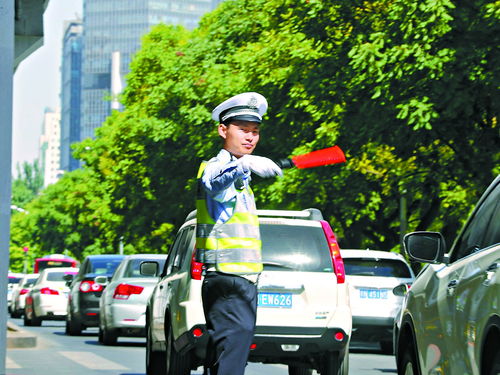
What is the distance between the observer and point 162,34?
54531 mm

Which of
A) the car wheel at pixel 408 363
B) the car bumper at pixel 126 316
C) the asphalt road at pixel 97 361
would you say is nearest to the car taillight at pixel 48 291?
the asphalt road at pixel 97 361

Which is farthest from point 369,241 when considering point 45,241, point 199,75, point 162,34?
point 45,241

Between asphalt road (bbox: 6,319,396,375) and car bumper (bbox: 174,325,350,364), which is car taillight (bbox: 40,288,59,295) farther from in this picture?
car bumper (bbox: 174,325,350,364)

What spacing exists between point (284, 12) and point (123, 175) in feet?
65.5

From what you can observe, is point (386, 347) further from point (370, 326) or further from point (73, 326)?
point (73, 326)

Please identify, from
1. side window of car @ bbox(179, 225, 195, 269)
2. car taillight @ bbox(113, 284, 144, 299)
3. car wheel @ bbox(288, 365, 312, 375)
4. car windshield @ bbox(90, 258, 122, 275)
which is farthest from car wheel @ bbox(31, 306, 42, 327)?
side window of car @ bbox(179, 225, 195, 269)

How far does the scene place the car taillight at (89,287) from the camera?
25.7 m

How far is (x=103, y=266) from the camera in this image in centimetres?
2669

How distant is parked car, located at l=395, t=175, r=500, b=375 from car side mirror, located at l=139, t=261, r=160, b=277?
23.2 feet

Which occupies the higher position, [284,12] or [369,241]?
[284,12]

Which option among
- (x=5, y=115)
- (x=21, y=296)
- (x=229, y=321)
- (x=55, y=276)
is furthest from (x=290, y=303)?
(x=21, y=296)

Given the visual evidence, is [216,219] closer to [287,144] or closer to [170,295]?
[170,295]

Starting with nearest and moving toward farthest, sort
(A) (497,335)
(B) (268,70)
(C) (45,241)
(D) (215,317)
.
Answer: (A) (497,335) < (D) (215,317) < (B) (268,70) < (C) (45,241)

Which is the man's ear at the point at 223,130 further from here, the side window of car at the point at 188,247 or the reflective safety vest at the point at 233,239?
the side window of car at the point at 188,247
